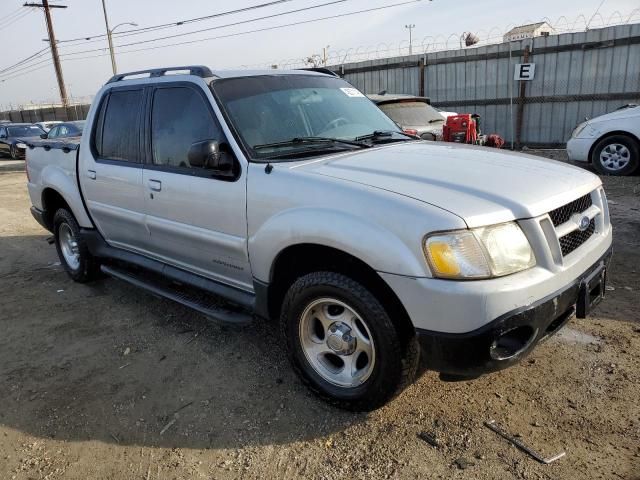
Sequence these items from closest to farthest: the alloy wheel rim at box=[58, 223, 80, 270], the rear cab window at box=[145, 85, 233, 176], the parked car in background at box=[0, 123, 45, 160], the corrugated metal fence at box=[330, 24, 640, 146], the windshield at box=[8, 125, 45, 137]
Answer: the rear cab window at box=[145, 85, 233, 176]
the alloy wheel rim at box=[58, 223, 80, 270]
the corrugated metal fence at box=[330, 24, 640, 146]
the parked car in background at box=[0, 123, 45, 160]
the windshield at box=[8, 125, 45, 137]

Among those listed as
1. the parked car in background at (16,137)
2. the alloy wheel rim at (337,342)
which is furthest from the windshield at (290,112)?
the parked car in background at (16,137)

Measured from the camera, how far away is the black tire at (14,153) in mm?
21562

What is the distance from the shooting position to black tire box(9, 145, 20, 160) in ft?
70.7

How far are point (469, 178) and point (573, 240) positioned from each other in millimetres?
651

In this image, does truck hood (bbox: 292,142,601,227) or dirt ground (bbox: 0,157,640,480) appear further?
dirt ground (bbox: 0,157,640,480)

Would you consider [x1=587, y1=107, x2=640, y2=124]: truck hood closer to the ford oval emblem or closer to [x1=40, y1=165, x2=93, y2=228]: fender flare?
the ford oval emblem

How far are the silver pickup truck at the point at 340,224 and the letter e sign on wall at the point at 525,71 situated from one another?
11.2m

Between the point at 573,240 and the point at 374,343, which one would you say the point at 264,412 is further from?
the point at 573,240

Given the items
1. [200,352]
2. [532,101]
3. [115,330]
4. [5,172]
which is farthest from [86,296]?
[5,172]

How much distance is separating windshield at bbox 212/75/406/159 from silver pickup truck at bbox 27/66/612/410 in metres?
0.01

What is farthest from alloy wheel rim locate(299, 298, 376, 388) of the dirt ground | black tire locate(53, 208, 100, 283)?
black tire locate(53, 208, 100, 283)

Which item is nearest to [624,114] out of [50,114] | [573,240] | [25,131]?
[573,240]

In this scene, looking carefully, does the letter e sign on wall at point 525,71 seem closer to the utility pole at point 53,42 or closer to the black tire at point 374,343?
the black tire at point 374,343

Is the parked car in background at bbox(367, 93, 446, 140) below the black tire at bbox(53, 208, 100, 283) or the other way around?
the other way around
